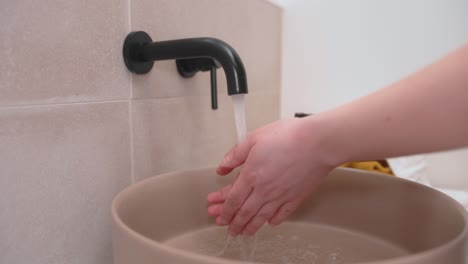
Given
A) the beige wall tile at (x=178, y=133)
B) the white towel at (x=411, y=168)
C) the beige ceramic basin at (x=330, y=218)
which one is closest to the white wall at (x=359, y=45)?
the white towel at (x=411, y=168)

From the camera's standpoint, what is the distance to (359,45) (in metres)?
0.95

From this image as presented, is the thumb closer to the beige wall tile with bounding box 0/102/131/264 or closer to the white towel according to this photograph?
the beige wall tile with bounding box 0/102/131/264

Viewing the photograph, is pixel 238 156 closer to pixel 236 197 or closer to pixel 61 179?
pixel 236 197

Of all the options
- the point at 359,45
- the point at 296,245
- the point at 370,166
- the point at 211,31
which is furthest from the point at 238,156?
the point at 359,45

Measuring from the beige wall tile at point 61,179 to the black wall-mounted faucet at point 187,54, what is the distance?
0.19ft

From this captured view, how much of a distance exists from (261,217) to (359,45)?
679 millimetres

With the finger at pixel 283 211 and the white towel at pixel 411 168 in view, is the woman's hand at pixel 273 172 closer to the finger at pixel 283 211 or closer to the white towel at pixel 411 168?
the finger at pixel 283 211

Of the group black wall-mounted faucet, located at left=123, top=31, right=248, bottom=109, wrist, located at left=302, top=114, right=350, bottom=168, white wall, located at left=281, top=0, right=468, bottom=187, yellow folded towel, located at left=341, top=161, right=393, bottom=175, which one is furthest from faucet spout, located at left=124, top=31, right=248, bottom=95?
white wall, located at left=281, top=0, right=468, bottom=187

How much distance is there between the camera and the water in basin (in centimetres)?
45

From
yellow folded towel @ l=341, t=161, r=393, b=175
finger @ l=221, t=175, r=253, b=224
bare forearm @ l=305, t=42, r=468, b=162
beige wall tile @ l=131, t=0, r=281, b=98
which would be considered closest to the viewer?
bare forearm @ l=305, t=42, r=468, b=162

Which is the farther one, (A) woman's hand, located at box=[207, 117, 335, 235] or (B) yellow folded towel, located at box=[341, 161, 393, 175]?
(B) yellow folded towel, located at box=[341, 161, 393, 175]

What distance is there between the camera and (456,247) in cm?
28

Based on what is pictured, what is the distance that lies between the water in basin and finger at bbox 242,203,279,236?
0.05m

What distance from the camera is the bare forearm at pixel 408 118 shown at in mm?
263
